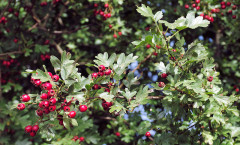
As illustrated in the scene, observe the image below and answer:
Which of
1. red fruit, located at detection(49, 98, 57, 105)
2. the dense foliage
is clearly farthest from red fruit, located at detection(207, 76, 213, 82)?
red fruit, located at detection(49, 98, 57, 105)

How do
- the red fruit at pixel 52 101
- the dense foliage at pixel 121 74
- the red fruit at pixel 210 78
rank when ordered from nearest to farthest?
the red fruit at pixel 52 101 → the dense foliage at pixel 121 74 → the red fruit at pixel 210 78

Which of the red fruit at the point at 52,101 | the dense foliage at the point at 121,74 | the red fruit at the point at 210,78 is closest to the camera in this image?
the red fruit at the point at 52,101

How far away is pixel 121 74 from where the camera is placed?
75.3 inches

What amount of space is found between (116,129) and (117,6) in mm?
1613

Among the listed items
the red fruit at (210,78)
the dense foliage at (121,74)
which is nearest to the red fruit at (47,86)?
the dense foliage at (121,74)

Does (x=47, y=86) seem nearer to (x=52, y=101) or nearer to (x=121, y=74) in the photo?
(x=52, y=101)

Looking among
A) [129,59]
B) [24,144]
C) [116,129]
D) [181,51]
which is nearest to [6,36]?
[24,144]

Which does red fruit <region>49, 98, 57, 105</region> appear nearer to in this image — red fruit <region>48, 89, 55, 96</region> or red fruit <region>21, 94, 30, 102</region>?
red fruit <region>48, 89, 55, 96</region>

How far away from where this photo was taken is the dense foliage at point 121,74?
1726 mm

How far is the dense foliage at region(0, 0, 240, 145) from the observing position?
1.73 meters

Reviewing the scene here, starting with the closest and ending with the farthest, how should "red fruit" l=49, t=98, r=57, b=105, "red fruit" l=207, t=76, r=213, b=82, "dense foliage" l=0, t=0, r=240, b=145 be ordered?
"red fruit" l=49, t=98, r=57, b=105, "dense foliage" l=0, t=0, r=240, b=145, "red fruit" l=207, t=76, r=213, b=82

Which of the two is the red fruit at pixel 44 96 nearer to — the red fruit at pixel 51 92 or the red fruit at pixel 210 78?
the red fruit at pixel 51 92

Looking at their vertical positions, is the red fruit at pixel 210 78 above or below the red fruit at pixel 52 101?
above

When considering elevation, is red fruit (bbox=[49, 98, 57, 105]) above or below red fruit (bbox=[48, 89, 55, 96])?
below
